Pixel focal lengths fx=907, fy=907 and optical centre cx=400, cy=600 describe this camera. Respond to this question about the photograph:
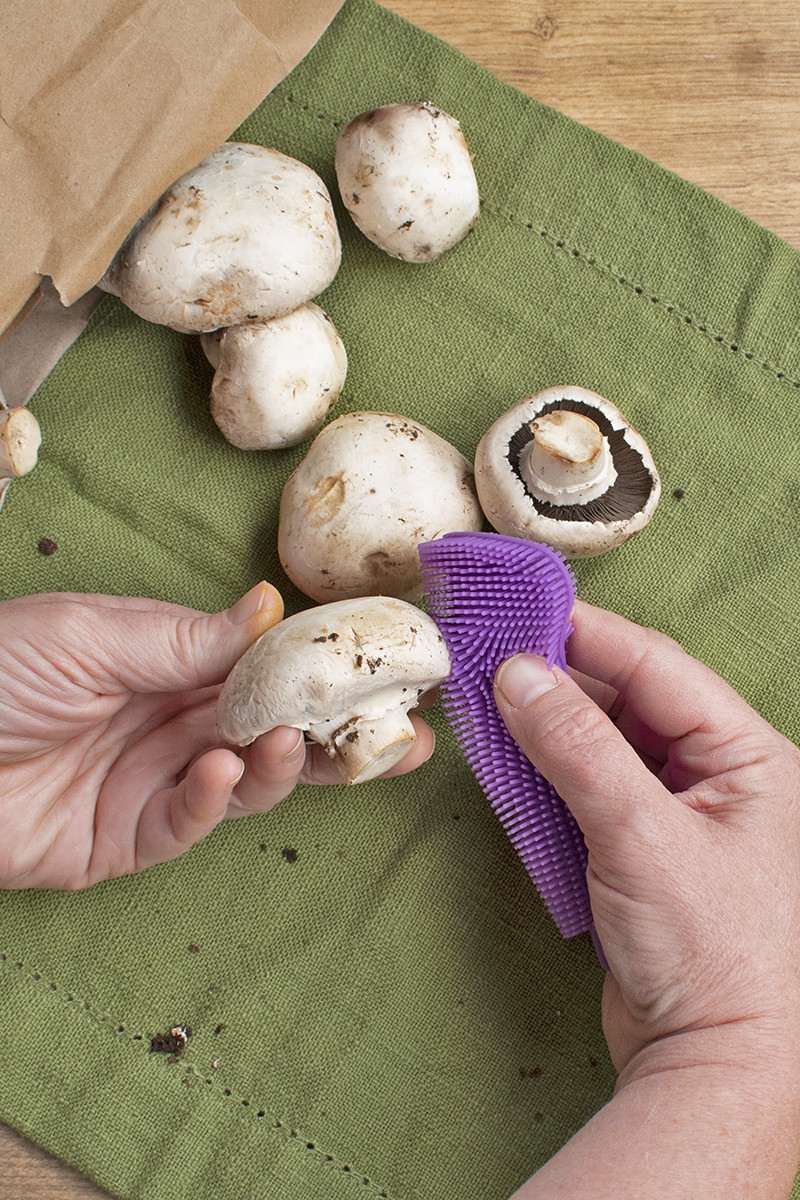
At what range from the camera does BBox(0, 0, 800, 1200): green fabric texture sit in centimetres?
103

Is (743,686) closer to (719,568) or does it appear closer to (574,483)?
(719,568)

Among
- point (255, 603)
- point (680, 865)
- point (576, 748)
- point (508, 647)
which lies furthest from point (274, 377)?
point (680, 865)

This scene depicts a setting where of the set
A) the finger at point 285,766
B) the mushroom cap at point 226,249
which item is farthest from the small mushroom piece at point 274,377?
the finger at point 285,766

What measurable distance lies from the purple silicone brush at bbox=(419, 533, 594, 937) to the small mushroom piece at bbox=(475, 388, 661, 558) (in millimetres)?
102

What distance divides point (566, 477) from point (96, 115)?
62 cm

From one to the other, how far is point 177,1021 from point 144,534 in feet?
1.87

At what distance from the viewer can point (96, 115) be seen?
3.09ft

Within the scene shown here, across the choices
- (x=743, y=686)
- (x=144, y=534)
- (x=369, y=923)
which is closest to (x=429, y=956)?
(x=369, y=923)

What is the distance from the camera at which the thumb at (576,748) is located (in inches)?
31.8

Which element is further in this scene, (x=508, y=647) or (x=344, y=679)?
(x=508, y=647)

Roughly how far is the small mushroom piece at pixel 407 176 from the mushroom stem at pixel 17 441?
1.49 ft

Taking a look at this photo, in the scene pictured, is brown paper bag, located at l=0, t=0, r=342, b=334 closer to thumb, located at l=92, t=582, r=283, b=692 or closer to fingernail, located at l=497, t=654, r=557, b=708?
thumb, located at l=92, t=582, r=283, b=692

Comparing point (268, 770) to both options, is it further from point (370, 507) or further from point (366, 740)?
point (370, 507)

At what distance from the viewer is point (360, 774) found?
848mm
